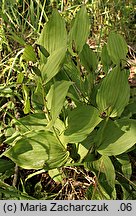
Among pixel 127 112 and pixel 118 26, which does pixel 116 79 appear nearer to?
pixel 127 112

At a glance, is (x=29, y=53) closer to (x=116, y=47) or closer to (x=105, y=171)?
(x=116, y=47)

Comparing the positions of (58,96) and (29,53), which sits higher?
(29,53)

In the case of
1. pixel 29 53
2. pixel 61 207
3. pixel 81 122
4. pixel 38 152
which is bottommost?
pixel 61 207

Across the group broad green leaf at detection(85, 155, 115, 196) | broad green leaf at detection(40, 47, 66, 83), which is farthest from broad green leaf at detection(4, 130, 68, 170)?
broad green leaf at detection(40, 47, 66, 83)

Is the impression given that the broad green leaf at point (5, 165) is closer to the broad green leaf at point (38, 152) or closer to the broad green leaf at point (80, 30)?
the broad green leaf at point (38, 152)

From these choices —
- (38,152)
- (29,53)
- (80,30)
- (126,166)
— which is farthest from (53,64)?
(126,166)

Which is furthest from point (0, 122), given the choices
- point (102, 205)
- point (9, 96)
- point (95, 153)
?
point (102, 205)

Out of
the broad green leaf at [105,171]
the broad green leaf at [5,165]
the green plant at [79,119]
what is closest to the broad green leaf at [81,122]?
the green plant at [79,119]
